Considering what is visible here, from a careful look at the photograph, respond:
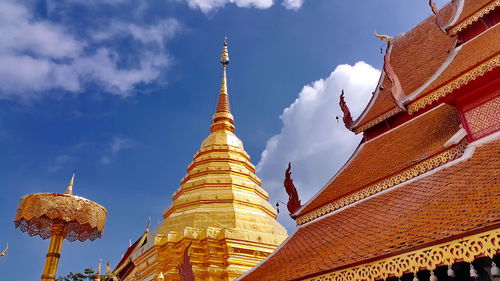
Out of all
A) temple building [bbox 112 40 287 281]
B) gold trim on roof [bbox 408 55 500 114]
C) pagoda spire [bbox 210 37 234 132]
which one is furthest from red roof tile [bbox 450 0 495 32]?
pagoda spire [bbox 210 37 234 132]

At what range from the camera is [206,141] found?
1802 centimetres

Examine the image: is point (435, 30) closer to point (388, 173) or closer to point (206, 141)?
point (388, 173)

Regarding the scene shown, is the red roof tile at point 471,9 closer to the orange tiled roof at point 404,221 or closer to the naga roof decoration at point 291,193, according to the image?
the orange tiled roof at point 404,221

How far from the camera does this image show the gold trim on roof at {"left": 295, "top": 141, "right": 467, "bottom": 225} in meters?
5.20

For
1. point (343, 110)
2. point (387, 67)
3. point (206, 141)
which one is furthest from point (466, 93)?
point (206, 141)

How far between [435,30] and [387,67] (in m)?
3.22

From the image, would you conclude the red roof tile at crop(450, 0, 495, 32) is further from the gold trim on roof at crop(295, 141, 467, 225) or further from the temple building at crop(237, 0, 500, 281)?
the gold trim on roof at crop(295, 141, 467, 225)

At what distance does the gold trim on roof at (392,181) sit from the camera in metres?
5.20

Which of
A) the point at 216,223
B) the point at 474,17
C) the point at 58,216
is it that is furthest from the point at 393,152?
the point at 216,223

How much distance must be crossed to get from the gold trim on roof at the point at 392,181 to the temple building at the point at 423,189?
15 millimetres

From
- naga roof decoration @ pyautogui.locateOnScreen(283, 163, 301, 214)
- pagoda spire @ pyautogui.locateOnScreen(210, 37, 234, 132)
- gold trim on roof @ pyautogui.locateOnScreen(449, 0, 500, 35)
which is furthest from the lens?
pagoda spire @ pyautogui.locateOnScreen(210, 37, 234, 132)

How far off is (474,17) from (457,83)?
1.91m

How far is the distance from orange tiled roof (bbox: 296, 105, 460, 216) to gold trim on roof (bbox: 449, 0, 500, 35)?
1192mm

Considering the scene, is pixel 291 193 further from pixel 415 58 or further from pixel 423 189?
pixel 415 58
